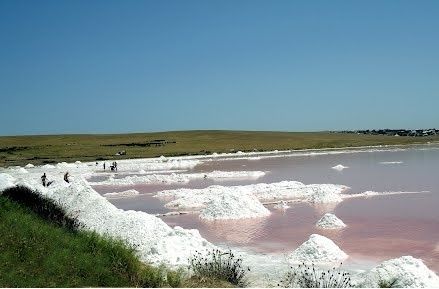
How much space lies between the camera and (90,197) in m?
13.5

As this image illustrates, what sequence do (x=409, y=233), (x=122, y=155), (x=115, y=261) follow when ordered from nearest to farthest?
(x=115, y=261)
(x=409, y=233)
(x=122, y=155)

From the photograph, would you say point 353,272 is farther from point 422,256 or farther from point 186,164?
point 186,164

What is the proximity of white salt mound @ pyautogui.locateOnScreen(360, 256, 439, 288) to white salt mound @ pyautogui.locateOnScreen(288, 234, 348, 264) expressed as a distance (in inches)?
75.5

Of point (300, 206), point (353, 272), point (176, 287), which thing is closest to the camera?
point (176, 287)

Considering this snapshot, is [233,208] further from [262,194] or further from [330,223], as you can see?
[262,194]

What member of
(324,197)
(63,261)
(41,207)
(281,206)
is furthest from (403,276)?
(324,197)

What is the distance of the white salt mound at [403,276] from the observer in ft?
24.8

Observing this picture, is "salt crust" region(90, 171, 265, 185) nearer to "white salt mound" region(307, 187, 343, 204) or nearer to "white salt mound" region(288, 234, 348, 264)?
"white salt mound" region(307, 187, 343, 204)

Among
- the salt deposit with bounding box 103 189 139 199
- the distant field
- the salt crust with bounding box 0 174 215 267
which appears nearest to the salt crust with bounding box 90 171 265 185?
the salt deposit with bounding box 103 189 139 199

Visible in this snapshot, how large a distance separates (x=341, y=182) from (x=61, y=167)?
2644 centimetres

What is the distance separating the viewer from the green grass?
6.62 metres

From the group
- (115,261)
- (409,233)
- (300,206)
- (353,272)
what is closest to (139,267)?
(115,261)

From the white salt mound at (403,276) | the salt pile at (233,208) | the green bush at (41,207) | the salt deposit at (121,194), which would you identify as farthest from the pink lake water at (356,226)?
the green bush at (41,207)

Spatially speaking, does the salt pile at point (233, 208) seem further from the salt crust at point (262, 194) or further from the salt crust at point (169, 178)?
the salt crust at point (169, 178)
